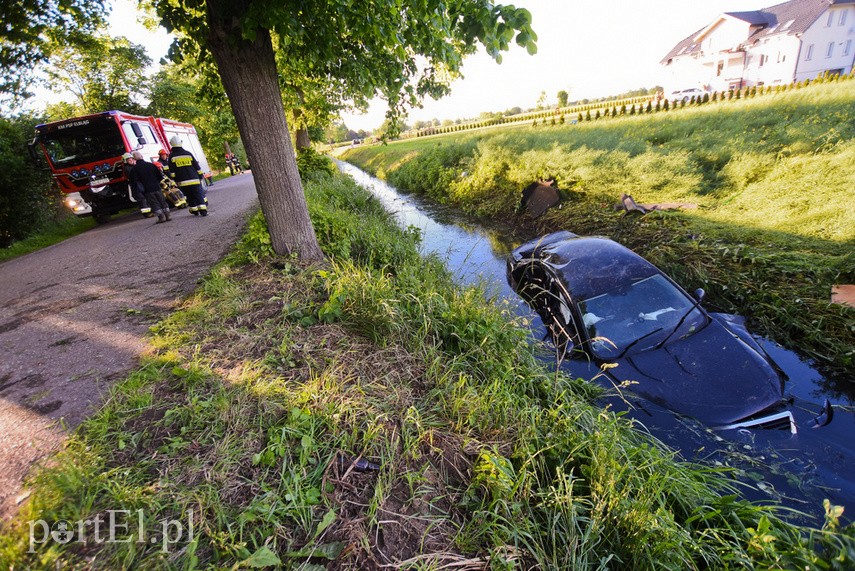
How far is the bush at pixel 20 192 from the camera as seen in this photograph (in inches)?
362

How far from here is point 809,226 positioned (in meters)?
6.20

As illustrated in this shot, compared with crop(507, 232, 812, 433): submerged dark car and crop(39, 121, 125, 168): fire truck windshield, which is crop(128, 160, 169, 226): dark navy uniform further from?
crop(507, 232, 812, 433): submerged dark car

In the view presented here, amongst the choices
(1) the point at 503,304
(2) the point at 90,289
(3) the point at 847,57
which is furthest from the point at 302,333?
(3) the point at 847,57

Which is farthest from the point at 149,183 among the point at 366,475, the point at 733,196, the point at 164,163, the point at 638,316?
the point at 733,196

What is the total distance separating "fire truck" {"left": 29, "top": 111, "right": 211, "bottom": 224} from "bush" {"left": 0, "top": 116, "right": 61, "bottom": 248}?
610mm

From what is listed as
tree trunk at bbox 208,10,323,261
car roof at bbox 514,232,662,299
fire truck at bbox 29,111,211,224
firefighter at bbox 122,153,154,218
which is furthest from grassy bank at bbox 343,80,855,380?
fire truck at bbox 29,111,211,224

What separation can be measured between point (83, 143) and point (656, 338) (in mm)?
13476

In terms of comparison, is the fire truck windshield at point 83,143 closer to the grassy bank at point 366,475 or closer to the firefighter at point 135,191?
the firefighter at point 135,191

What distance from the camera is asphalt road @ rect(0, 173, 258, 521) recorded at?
2.28 metres

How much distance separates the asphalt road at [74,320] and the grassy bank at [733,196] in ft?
22.4

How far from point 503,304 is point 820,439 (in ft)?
9.21

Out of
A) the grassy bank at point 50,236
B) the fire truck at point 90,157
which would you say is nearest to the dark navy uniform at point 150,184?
the fire truck at point 90,157

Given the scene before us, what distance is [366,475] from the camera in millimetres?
2014

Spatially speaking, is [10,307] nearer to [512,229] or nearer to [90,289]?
[90,289]
